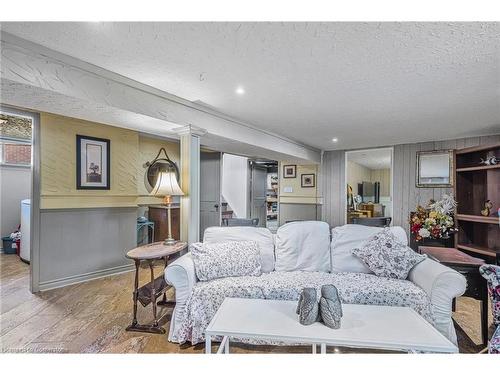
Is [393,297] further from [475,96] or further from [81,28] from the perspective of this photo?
[81,28]

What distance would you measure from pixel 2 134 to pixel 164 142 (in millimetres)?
2886

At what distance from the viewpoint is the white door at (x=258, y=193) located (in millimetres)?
6590

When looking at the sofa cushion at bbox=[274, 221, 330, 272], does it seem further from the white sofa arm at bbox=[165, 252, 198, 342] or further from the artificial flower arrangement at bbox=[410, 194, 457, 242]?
the artificial flower arrangement at bbox=[410, 194, 457, 242]

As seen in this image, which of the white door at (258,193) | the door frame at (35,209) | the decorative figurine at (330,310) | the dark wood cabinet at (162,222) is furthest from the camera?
the white door at (258,193)

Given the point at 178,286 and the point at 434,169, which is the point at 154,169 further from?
the point at 434,169

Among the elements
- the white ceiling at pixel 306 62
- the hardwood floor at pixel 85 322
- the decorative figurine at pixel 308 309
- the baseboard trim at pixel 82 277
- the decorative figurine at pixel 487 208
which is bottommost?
the hardwood floor at pixel 85 322

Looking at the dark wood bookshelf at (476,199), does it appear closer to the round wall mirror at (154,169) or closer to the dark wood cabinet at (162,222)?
the dark wood cabinet at (162,222)

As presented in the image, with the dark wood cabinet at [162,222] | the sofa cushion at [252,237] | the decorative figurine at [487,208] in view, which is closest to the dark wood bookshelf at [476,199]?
the decorative figurine at [487,208]

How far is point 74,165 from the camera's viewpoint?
11.1 ft

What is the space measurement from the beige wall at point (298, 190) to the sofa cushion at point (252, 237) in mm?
3611

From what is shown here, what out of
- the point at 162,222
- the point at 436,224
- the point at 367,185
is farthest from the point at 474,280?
the point at 367,185

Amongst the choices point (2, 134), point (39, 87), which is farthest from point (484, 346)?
point (2, 134)

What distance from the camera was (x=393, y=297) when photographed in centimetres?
201
